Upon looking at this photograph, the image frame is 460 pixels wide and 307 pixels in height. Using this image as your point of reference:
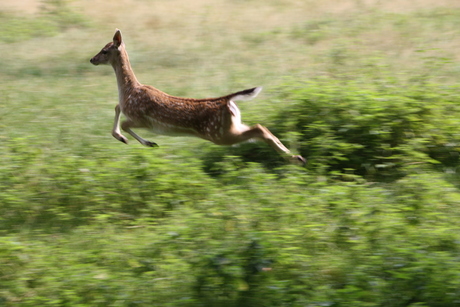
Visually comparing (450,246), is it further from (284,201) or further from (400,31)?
(400,31)

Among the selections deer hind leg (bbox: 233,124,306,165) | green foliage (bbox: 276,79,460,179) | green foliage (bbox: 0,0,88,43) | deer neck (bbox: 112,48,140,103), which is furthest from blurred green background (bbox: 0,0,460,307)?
green foliage (bbox: 0,0,88,43)

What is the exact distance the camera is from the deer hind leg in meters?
6.48

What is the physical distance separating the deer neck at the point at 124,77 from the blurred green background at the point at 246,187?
0.56 m

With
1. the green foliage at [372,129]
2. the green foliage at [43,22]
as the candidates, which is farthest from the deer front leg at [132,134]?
the green foliage at [43,22]

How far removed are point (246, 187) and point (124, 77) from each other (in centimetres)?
208

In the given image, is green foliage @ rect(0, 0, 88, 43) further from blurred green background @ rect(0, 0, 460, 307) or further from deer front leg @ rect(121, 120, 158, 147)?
deer front leg @ rect(121, 120, 158, 147)

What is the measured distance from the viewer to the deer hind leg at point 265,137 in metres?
6.48

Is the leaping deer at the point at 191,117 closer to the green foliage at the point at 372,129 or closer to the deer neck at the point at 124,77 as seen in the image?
the deer neck at the point at 124,77

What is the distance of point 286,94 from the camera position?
7664mm

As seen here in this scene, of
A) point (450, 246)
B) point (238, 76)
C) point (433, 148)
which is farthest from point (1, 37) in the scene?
point (450, 246)

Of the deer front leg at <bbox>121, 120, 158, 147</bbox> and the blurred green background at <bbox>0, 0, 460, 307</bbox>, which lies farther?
the deer front leg at <bbox>121, 120, 158, 147</bbox>

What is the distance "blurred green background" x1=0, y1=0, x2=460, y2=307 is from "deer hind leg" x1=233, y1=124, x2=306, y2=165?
128 mm

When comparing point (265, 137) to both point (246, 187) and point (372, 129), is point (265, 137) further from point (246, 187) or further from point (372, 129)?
point (372, 129)

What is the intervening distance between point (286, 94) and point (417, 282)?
3.61 m
